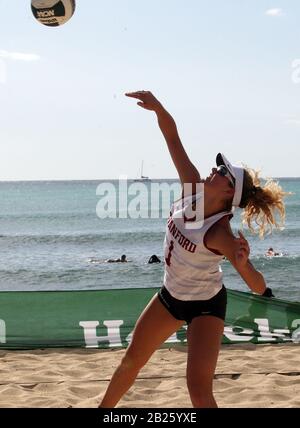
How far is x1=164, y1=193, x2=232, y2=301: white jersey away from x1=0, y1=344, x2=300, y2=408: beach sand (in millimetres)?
1608

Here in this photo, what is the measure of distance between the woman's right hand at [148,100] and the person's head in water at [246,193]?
2.20ft

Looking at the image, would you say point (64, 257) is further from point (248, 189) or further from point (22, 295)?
point (248, 189)

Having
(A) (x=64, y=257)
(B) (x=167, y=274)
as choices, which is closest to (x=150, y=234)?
(A) (x=64, y=257)

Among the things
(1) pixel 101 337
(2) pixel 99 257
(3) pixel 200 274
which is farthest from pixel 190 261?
(2) pixel 99 257

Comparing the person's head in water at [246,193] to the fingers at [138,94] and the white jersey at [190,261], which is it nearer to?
the white jersey at [190,261]

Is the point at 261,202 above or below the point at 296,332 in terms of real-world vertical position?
above

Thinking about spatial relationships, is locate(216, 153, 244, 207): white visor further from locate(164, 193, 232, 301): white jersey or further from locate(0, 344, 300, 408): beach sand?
locate(0, 344, 300, 408): beach sand

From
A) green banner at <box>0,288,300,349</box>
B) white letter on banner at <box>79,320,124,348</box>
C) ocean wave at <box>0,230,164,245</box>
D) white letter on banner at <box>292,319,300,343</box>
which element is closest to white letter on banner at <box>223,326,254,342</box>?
green banner at <box>0,288,300,349</box>

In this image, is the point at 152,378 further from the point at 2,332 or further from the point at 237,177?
the point at 237,177

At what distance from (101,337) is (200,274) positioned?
3.82 meters

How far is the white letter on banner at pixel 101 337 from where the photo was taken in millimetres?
7480

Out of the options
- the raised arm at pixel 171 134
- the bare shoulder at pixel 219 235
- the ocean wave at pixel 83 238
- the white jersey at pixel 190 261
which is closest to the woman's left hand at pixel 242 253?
the bare shoulder at pixel 219 235

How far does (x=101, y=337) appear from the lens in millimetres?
7555

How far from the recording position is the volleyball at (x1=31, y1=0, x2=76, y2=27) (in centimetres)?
669
